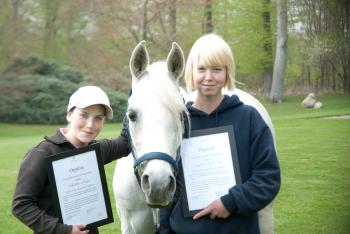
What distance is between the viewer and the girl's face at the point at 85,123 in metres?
2.43

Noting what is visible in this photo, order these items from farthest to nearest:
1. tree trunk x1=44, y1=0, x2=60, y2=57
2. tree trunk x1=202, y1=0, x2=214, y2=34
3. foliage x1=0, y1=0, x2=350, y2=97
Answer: tree trunk x1=44, y1=0, x2=60, y2=57, tree trunk x1=202, y1=0, x2=214, y2=34, foliage x1=0, y1=0, x2=350, y2=97

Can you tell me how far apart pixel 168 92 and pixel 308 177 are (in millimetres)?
5729

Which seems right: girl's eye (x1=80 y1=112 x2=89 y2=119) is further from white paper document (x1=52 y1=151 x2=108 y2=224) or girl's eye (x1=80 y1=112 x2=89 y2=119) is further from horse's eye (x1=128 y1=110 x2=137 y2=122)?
horse's eye (x1=128 y1=110 x2=137 y2=122)

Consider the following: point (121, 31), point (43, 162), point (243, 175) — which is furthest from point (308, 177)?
point (121, 31)

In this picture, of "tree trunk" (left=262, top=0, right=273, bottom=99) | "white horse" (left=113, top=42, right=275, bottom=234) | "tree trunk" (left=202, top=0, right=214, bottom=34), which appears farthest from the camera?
"tree trunk" (left=262, top=0, right=273, bottom=99)

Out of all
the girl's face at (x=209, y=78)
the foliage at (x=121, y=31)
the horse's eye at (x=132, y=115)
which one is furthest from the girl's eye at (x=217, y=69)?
the foliage at (x=121, y=31)

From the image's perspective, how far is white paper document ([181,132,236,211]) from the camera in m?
2.29

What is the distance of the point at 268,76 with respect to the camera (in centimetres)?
2834

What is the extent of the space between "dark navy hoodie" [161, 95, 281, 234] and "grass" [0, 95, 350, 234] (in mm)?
357

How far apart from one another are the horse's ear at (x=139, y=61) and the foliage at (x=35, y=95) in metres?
18.7

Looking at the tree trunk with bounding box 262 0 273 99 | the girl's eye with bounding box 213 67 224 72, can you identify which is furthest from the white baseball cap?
the tree trunk with bounding box 262 0 273 99

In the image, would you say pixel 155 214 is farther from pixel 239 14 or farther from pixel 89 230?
pixel 239 14

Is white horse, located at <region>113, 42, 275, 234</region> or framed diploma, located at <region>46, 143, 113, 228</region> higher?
white horse, located at <region>113, 42, 275, 234</region>

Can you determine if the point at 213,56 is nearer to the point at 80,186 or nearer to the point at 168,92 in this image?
the point at 168,92
